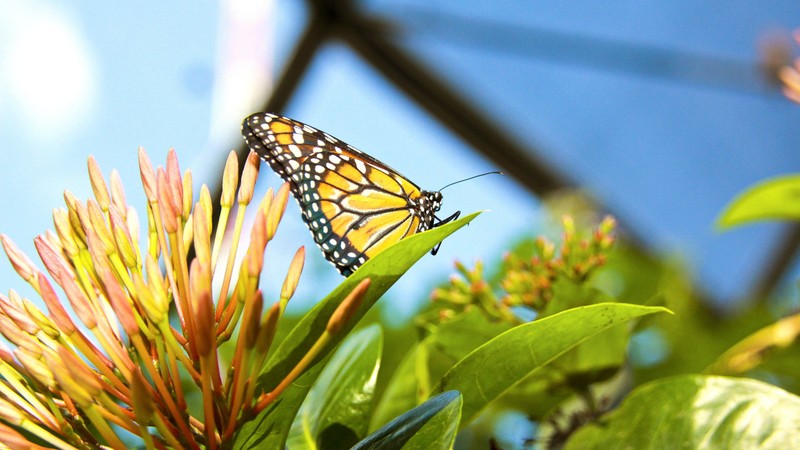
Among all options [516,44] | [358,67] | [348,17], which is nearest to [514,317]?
[348,17]

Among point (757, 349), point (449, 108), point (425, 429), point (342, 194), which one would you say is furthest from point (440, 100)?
point (425, 429)

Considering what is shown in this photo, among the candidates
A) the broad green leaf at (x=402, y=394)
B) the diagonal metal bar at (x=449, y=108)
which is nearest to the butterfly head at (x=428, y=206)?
the broad green leaf at (x=402, y=394)

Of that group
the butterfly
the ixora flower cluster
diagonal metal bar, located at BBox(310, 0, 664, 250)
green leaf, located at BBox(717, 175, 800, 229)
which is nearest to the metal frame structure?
diagonal metal bar, located at BBox(310, 0, 664, 250)

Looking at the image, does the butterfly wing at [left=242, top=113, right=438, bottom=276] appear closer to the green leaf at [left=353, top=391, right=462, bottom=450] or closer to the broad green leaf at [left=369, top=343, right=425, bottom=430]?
the broad green leaf at [left=369, top=343, right=425, bottom=430]

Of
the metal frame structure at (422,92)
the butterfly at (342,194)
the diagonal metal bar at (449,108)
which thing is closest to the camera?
the butterfly at (342,194)

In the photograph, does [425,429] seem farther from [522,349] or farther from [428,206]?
[428,206]

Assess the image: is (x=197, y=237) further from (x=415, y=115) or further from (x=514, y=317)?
(x=415, y=115)

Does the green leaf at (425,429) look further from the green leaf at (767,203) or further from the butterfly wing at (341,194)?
the green leaf at (767,203)
